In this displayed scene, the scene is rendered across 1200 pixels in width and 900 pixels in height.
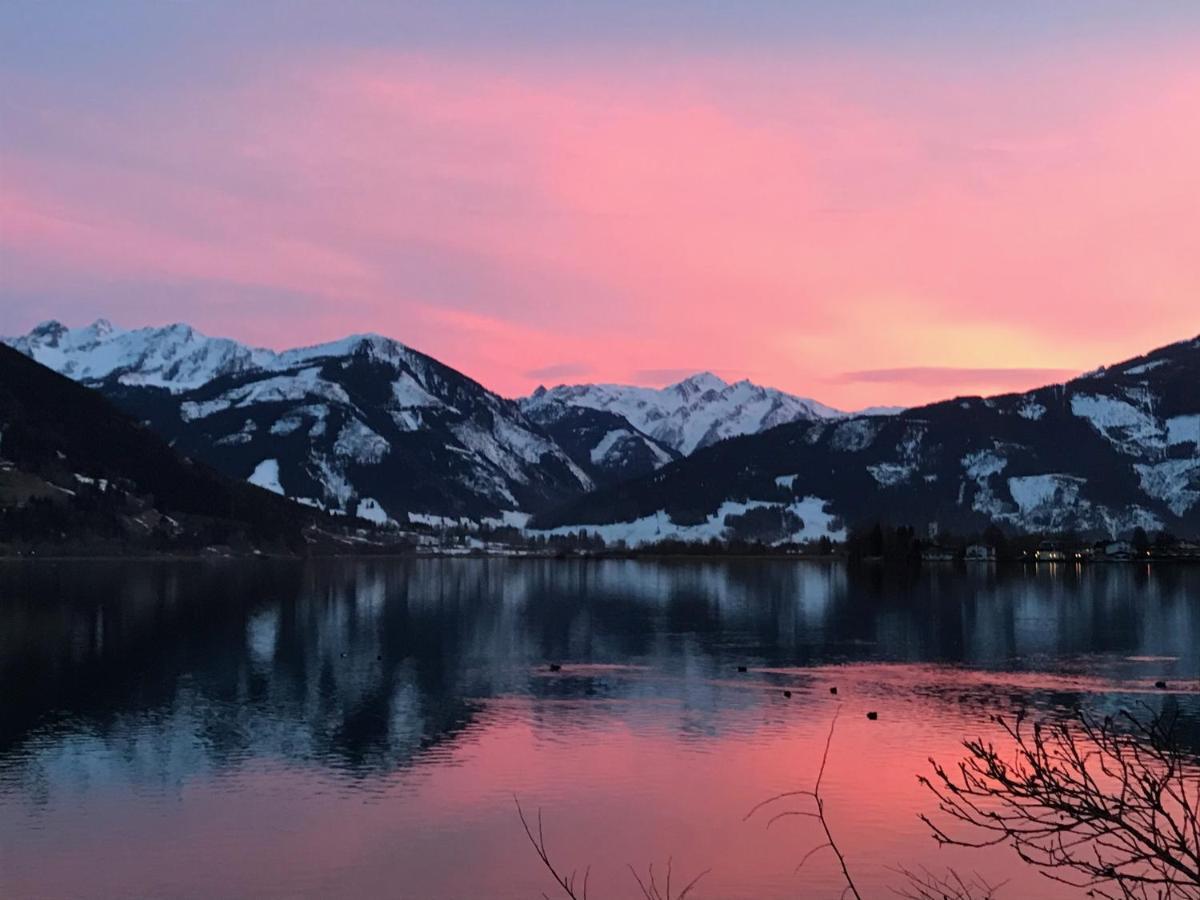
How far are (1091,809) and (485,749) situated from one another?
65.1 meters

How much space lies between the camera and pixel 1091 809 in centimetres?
1259

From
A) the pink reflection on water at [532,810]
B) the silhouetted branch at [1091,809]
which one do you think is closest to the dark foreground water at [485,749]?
the pink reflection on water at [532,810]

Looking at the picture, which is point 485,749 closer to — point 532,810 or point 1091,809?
point 532,810

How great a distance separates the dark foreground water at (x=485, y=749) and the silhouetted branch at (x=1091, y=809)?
3.16 m

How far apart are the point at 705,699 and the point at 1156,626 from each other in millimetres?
96674

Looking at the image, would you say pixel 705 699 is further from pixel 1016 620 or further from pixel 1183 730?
pixel 1016 620

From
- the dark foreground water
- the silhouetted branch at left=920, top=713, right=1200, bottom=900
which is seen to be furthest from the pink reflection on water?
the silhouetted branch at left=920, top=713, right=1200, bottom=900

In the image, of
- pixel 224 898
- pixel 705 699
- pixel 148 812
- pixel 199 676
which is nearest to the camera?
Result: pixel 224 898

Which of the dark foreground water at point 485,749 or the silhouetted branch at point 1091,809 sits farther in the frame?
the dark foreground water at point 485,749

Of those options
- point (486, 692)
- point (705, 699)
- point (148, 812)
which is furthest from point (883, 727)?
point (148, 812)

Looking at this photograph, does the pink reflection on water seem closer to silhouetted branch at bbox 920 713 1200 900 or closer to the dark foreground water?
the dark foreground water

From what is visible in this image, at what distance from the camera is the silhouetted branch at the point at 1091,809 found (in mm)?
13195

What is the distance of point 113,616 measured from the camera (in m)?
177

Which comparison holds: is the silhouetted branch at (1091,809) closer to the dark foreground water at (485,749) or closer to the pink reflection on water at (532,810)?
the pink reflection on water at (532,810)
